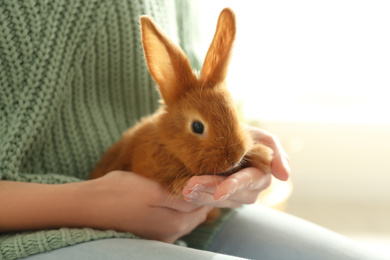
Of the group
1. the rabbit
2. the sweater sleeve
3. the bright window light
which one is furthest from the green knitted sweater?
the bright window light

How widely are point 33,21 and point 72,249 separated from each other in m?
0.45

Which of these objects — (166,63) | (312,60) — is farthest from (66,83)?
(312,60)

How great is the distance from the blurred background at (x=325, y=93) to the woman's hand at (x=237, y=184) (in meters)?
1.33

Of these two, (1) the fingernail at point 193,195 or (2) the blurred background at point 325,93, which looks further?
(2) the blurred background at point 325,93

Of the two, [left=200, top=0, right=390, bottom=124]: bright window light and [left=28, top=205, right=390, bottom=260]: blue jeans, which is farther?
[left=200, top=0, right=390, bottom=124]: bright window light

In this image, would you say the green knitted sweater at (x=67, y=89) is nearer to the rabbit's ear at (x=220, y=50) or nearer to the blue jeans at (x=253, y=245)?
the blue jeans at (x=253, y=245)

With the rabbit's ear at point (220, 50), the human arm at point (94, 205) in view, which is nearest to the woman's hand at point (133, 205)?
the human arm at point (94, 205)

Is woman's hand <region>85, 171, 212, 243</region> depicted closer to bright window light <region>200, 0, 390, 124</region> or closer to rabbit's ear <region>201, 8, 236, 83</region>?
rabbit's ear <region>201, 8, 236, 83</region>

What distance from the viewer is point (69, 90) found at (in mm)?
967

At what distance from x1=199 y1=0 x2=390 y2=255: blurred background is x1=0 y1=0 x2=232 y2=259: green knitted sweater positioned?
122 cm

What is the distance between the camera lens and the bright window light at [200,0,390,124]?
225 cm

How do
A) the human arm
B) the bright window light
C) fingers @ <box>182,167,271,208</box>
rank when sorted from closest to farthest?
fingers @ <box>182,167,271,208</box>, the human arm, the bright window light

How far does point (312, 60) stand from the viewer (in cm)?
238

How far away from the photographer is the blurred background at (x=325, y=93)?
2260mm
